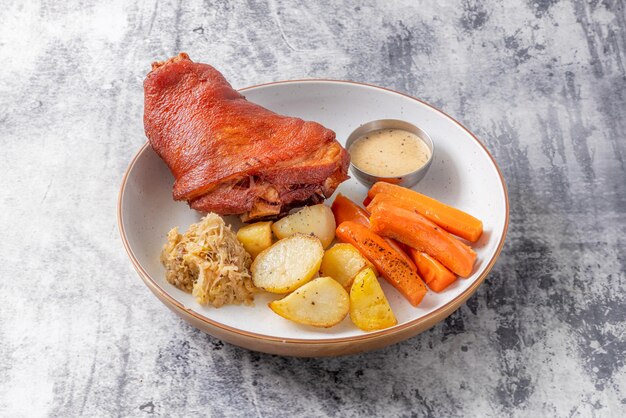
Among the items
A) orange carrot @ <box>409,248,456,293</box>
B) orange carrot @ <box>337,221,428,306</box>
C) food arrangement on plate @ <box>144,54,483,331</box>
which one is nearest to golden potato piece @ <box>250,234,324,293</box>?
food arrangement on plate @ <box>144,54,483,331</box>

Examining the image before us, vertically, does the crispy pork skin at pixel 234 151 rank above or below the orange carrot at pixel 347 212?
above

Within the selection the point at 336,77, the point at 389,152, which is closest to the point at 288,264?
the point at 389,152

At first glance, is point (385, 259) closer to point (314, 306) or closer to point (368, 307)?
point (368, 307)

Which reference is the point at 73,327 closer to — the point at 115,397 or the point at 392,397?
the point at 115,397

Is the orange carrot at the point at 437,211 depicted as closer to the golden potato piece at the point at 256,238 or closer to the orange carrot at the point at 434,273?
the orange carrot at the point at 434,273

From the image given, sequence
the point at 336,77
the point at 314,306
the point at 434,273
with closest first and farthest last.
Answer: the point at 314,306 < the point at 434,273 < the point at 336,77

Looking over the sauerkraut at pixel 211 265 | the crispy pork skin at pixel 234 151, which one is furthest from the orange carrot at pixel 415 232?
the sauerkraut at pixel 211 265

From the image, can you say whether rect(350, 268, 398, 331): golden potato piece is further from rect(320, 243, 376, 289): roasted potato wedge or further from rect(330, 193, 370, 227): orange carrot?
rect(330, 193, 370, 227): orange carrot
